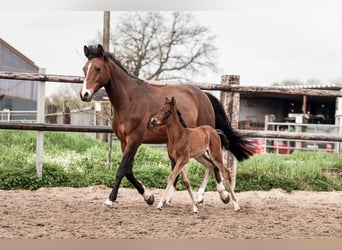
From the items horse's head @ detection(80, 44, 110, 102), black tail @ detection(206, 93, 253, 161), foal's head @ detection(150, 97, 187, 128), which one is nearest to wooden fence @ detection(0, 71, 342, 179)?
black tail @ detection(206, 93, 253, 161)

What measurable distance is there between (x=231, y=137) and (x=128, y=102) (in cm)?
175

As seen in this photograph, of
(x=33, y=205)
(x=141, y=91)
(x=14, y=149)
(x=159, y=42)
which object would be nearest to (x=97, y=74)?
(x=141, y=91)

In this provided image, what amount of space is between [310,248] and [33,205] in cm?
367

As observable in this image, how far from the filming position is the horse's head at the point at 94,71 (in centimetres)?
559

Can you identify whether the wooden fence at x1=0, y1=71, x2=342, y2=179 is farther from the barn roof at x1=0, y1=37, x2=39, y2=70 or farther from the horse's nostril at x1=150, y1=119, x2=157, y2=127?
the barn roof at x1=0, y1=37, x2=39, y2=70

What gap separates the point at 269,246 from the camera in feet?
10.6

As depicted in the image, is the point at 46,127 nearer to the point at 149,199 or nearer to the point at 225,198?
the point at 149,199

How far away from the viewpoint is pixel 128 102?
603 cm

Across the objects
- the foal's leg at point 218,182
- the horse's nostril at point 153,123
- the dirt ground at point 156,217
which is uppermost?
the horse's nostril at point 153,123

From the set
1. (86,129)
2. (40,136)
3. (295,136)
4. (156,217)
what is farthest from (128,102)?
(295,136)

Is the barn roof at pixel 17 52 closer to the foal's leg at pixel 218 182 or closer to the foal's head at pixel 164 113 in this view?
the foal's leg at pixel 218 182

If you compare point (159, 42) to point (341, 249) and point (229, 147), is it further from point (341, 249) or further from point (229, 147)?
point (341, 249)

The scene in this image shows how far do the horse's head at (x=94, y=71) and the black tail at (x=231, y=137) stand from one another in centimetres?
188

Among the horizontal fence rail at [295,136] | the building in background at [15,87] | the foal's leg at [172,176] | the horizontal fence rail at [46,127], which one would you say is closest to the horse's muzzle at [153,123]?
the foal's leg at [172,176]
